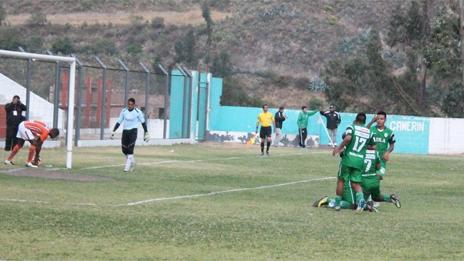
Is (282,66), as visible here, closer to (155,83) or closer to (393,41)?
(393,41)

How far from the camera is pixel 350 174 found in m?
18.5

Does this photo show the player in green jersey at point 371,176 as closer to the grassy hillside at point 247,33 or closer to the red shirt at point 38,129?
the red shirt at point 38,129

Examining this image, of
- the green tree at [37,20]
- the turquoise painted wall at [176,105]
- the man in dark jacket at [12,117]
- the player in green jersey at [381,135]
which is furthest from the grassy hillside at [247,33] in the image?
the player in green jersey at [381,135]

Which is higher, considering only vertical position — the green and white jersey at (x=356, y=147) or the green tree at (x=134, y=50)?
the green tree at (x=134, y=50)

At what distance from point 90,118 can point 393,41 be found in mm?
25653

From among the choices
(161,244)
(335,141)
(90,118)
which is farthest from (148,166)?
(335,141)

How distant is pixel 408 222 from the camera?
16891mm

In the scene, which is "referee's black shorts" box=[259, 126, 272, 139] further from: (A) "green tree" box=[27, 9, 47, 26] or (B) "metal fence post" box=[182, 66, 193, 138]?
(A) "green tree" box=[27, 9, 47, 26]

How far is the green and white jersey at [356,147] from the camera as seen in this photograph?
1836 centimetres

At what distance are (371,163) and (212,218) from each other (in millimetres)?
3823

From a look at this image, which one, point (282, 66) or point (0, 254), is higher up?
point (282, 66)

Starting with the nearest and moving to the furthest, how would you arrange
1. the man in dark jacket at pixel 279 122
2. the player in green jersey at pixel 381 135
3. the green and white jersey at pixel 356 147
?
the green and white jersey at pixel 356 147 → the player in green jersey at pixel 381 135 → the man in dark jacket at pixel 279 122

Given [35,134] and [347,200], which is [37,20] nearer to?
[35,134]

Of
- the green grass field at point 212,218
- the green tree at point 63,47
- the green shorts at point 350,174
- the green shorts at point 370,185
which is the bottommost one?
the green grass field at point 212,218
